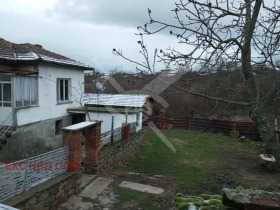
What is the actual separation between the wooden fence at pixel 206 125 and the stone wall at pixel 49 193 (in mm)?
19813

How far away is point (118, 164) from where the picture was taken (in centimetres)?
1283

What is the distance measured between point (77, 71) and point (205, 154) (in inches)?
364

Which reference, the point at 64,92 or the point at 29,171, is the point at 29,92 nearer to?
the point at 64,92

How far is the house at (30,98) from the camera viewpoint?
539 inches

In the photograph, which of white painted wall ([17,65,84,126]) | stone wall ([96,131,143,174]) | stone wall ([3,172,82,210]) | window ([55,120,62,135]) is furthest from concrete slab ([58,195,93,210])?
window ([55,120,62,135])

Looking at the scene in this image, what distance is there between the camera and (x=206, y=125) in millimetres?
28188

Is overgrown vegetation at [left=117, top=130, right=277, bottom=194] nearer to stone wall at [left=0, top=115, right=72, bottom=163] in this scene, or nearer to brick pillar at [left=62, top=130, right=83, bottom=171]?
→ brick pillar at [left=62, top=130, right=83, bottom=171]

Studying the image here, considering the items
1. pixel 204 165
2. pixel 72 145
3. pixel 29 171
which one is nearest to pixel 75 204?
pixel 72 145

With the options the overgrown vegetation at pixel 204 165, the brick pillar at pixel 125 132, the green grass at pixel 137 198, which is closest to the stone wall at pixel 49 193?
the green grass at pixel 137 198

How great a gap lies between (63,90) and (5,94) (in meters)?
4.24

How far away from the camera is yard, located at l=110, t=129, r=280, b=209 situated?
9.25 meters

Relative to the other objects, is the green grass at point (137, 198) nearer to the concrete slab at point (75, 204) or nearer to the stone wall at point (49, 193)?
the concrete slab at point (75, 204)

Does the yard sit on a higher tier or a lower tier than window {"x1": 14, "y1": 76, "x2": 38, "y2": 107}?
lower

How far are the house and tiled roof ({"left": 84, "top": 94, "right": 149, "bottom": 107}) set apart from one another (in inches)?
149
